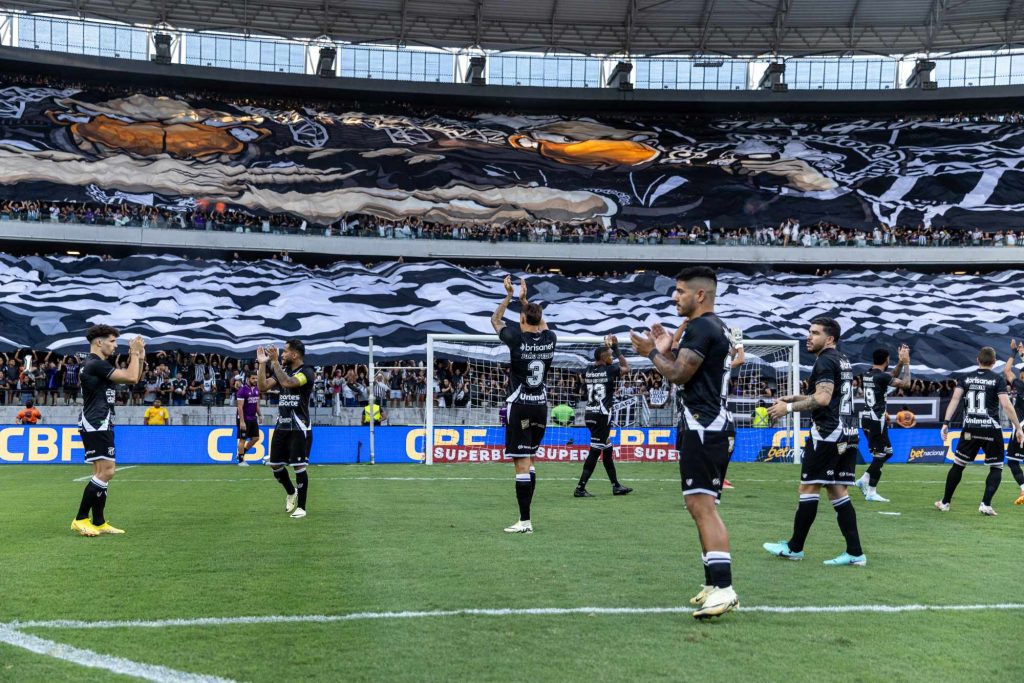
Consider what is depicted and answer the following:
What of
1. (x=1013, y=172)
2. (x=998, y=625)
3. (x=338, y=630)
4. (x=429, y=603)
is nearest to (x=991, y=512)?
(x=998, y=625)

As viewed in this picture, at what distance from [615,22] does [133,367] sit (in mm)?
49577

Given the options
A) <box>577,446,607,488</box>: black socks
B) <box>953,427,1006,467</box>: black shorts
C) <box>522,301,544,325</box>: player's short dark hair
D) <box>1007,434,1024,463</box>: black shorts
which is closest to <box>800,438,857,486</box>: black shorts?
<box>522,301,544,325</box>: player's short dark hair

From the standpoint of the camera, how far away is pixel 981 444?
1398 centimetres

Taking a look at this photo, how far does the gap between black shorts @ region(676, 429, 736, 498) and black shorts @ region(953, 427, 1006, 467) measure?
28.3 ft

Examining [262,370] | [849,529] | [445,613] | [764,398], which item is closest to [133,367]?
[262,370]

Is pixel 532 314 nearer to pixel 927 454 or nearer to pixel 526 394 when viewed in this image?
pixel 526 394

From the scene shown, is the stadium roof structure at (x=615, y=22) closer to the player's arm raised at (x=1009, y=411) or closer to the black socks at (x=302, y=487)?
the player's arm raised at (x=1009, y=411)

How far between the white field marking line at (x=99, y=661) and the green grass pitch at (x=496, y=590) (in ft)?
0.26

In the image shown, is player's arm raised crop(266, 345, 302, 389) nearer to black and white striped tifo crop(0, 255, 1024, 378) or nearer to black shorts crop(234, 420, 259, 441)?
black shorts crop(234, 420, 259, 441)

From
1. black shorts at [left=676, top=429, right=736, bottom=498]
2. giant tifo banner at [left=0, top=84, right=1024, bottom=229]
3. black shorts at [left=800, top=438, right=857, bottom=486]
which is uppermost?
giant tifo banner at [left=0, top=84, right=1024, bottom=229]

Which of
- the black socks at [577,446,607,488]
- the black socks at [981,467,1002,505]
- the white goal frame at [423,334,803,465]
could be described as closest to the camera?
the black socks at [981,467,1002,505]

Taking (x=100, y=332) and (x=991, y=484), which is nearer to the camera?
(x=100, y=332)

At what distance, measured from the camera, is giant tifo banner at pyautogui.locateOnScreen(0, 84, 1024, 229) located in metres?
52.8

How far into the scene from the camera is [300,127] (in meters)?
56.2
